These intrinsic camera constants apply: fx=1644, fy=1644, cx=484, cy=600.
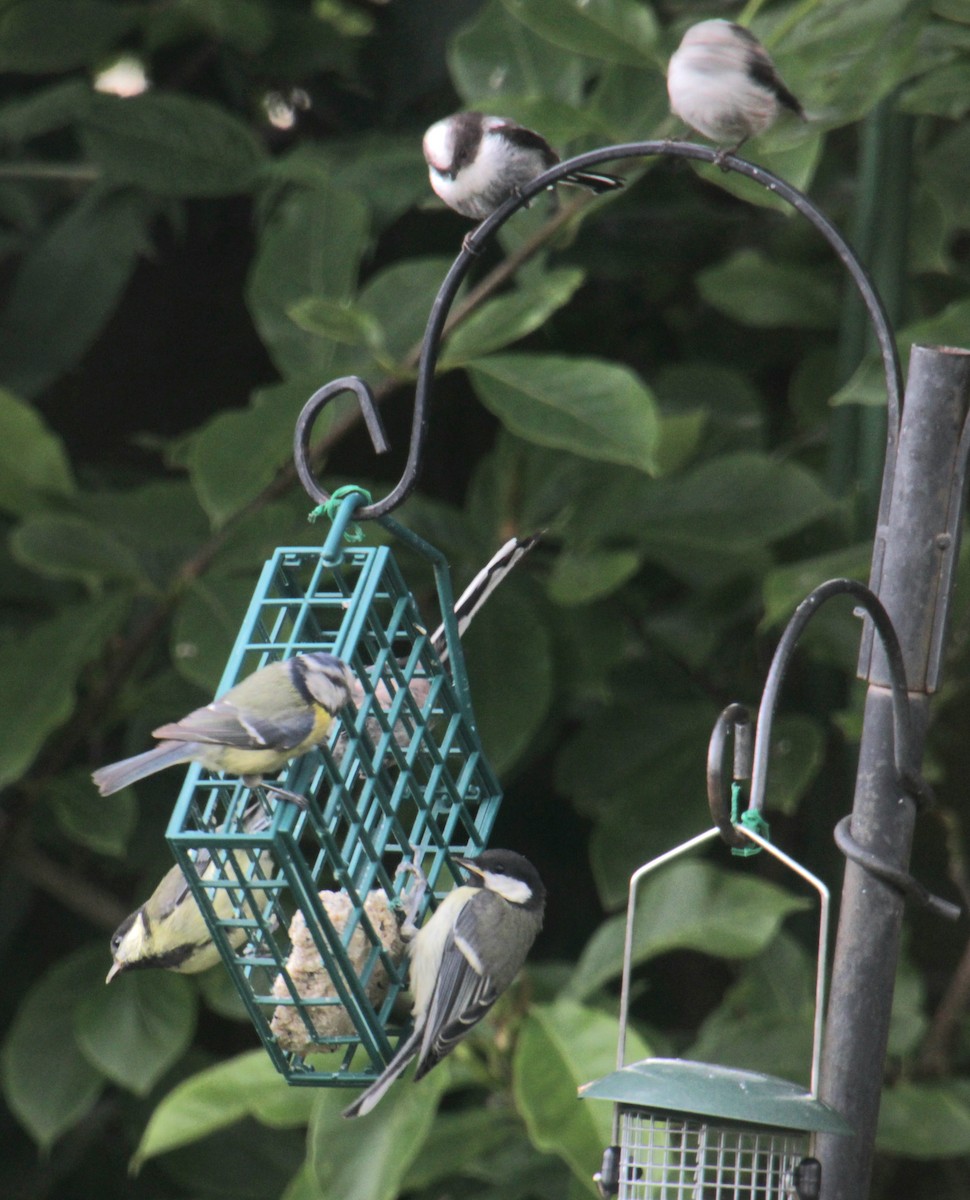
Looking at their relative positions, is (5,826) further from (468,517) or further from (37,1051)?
(468,517)

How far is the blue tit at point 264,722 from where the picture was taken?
167cm

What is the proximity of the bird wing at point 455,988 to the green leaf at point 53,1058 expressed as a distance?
1.53 m

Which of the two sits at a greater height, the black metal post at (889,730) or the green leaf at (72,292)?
the black metal post at (889,730)

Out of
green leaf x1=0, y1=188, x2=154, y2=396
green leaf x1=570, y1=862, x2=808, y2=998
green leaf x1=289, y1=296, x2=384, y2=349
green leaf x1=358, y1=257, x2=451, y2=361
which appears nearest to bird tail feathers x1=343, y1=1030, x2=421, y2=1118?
green leaf x1=570, y1=862, x2=808, y2=998

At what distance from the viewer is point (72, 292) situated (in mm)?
3725

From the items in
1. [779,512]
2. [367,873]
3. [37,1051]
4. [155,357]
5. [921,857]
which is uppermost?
[367,873]

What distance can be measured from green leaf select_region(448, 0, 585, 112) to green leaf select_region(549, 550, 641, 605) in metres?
0.87

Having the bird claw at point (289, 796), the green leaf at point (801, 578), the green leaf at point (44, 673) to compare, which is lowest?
the green leaf at point (44, 673)

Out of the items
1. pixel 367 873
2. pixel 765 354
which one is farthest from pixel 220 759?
pixel 765 354

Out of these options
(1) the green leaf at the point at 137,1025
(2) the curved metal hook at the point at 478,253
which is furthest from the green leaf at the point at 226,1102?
(2) the curved metal hook at the point at 478,253

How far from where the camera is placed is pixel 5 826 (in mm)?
3410

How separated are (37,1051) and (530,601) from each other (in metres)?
1.35

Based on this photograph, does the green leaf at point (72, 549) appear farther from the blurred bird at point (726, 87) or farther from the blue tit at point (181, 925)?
the blurred bird at point (726, 87)

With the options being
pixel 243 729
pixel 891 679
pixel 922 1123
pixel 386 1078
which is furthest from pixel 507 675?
pixel 891 679
